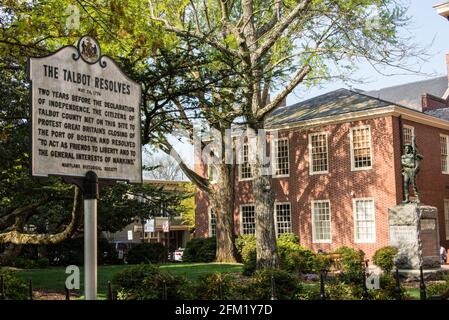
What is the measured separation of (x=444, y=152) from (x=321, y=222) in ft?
30.0

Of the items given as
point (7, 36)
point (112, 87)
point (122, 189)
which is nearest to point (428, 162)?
point (122, 189)

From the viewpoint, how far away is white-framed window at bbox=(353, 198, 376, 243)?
29.1m

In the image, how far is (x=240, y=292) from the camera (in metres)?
10.1

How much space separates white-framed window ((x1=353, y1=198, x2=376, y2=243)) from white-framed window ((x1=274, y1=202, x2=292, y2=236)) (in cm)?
438

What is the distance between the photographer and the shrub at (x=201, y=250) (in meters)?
32.1

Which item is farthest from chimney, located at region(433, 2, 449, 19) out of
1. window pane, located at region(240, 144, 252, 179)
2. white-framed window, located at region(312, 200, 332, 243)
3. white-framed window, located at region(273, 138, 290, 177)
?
window pane, located at region(240, 144, 252, 179)

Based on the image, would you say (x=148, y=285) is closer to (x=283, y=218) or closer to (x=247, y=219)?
(x=283, y=218)

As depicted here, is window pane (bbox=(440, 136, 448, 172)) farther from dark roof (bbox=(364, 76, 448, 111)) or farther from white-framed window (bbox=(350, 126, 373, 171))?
dark roof (bbox=(364, 76, 448, 111))

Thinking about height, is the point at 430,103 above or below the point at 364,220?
above

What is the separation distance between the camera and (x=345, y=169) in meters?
30.5

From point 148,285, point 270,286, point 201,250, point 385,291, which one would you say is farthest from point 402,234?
point 201,250
